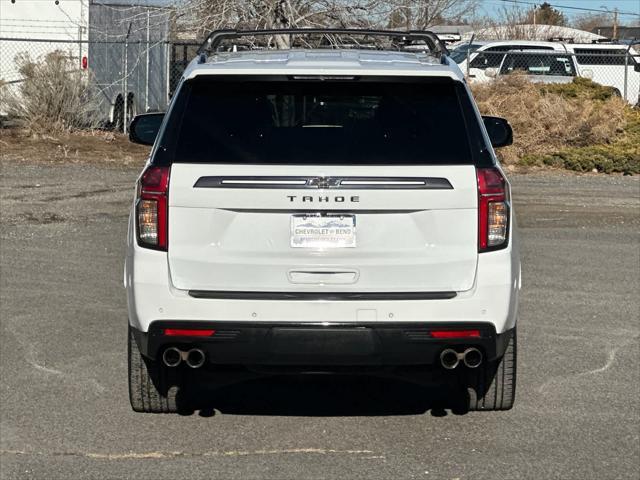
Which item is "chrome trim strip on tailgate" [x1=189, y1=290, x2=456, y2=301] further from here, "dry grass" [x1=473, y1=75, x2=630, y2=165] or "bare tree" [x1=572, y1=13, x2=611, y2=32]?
"bare tree" [x1=572, y1=13, x2=611, y2=32]

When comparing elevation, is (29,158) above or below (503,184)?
below

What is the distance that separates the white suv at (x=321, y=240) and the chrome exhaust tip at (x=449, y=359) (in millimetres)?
11

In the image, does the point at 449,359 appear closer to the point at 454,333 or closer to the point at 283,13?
the point at 454,333

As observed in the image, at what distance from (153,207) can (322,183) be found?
0.79 meters

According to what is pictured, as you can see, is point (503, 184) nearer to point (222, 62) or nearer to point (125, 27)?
point (222, 62)

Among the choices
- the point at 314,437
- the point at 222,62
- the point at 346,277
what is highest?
the point at 222,62

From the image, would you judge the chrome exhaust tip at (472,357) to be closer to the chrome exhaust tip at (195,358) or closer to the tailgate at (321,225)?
the tailgate at (321,225)

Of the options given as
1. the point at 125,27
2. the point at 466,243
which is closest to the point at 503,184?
the point at 466,243

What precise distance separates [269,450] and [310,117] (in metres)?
1.92

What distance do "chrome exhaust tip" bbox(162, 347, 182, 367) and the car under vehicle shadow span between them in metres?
1.24

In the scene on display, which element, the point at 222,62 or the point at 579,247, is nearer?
the point at 222,62

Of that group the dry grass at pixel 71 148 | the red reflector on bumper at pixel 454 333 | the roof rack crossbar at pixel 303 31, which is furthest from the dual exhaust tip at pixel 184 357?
the dry grass at pixel 71 148

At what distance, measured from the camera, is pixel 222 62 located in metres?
6.20

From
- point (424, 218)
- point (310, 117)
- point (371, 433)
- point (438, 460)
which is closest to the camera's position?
point (424, 218)
